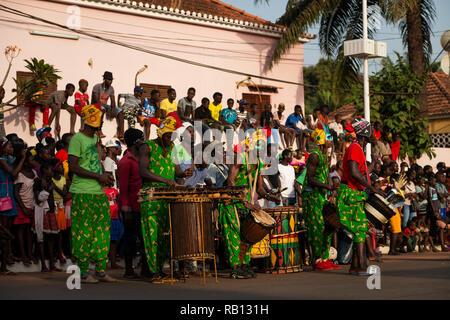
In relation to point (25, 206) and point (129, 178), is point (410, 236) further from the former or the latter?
point (25, 206)

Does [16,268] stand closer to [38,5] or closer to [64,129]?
[64,129]

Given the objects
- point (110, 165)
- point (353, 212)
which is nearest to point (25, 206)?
point (110, 165)

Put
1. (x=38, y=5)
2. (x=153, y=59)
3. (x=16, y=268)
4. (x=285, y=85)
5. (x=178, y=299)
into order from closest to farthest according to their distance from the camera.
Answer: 1. (x=178, y=299)
2. (x=16, y=268)
3. (x=38, y=5)
4. (x=153, y=59)
5. (x=285, y=85)

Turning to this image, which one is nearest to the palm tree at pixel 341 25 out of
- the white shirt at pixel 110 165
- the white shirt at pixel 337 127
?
the white shirt at pixel 337 127

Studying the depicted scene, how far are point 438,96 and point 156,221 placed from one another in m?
27.1

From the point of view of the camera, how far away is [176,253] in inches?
365

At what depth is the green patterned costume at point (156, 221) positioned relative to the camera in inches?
376

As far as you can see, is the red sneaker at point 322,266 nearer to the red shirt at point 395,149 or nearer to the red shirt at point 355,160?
the red shirt at point 355,160

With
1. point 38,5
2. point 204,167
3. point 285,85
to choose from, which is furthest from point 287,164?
point 285,85

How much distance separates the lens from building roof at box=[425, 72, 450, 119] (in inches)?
1276

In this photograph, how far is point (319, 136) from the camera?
65.2 ft

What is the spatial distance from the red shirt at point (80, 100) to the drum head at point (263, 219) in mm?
7354

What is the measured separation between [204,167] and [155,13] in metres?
7.00

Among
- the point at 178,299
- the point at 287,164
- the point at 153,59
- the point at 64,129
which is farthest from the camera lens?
the point at 153,59
